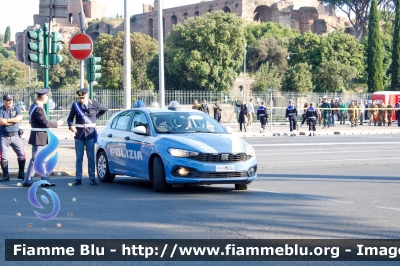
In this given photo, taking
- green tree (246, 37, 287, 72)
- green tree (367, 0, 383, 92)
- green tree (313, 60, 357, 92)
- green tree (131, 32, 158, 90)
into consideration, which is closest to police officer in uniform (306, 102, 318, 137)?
green tree (367, 0, 383, 92)

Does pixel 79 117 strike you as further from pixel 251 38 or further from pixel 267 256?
pixel 251 38

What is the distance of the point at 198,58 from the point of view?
6881 centimetres

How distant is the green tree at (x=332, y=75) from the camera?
253 feet

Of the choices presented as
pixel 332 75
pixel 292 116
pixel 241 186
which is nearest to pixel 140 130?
pixel 241 186

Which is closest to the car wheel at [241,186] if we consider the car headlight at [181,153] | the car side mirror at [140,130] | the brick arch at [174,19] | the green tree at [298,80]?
the car headlight at [181,153]

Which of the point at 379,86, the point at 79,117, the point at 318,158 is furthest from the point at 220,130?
the point at 379,86

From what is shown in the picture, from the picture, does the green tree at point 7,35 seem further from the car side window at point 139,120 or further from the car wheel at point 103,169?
the car side window at point 139,120

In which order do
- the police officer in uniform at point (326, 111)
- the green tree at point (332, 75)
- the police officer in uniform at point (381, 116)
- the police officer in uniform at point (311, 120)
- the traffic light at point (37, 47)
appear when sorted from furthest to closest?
the green tree at point (332, 75), the police officer in uniform at point (381, 116), the police officer in uniform at point (326, 111), the police officer in uniform at point (311, 120), the traffic light at point (37, 47)

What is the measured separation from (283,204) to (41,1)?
9.07m

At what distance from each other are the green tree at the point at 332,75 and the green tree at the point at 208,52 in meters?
10.6

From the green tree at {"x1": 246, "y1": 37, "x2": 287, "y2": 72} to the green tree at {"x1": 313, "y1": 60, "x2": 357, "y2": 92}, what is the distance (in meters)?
10.4

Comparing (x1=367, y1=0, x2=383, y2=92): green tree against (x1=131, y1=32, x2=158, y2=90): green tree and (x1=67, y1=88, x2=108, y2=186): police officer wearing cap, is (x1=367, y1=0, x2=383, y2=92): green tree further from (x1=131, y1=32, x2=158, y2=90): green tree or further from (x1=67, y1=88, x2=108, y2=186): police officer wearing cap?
(x1=67, y1=88, x2=108, y2=186): police officer wearing cap

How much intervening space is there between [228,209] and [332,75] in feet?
224

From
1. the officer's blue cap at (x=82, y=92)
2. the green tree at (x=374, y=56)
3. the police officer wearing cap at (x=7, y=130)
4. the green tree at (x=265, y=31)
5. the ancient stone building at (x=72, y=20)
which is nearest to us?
the officer's blue cap at (x=82, y=92)
